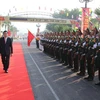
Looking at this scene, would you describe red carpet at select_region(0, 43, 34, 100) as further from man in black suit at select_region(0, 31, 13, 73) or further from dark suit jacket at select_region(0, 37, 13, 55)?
dark suit jacket at select_region(0, 37, 13, 55)

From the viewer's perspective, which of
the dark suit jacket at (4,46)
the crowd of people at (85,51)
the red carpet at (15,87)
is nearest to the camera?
the red carpet at (15,87)

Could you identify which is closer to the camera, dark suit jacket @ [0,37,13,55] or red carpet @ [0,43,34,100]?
red carpet @ [0,43,34,100]

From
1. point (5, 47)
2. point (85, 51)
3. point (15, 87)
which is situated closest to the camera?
point (15, 87)

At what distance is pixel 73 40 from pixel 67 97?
15.0ft

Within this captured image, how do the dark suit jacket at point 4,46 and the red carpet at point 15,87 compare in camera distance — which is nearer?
the red carpet at point 15,87

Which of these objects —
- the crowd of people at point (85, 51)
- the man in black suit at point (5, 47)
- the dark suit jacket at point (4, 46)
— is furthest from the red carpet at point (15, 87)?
the crowd of people at point (85, 51)

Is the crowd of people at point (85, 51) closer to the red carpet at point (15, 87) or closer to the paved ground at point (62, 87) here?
the paved ground at point (62, 87)

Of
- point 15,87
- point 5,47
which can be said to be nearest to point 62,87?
point 15,87

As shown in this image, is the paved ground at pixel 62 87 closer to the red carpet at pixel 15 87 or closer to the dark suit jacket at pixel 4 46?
the red carpet at pixel 15 87

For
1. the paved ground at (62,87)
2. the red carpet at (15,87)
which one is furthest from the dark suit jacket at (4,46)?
the paved ground at (62,87)

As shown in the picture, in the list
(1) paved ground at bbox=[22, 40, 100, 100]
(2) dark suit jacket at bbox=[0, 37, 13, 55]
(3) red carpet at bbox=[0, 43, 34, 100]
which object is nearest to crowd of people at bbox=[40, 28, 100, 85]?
(1) paved ground at bbox=[22, 40, 100, 100]

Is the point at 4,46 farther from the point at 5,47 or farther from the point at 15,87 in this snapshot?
the point at 15,87

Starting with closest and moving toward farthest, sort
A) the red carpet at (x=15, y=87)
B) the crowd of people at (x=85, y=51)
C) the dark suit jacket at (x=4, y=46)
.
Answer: the red carpet at (x=15, y=87)
the crowd of people at (x=85, y=51)
the dark suit jacket at (x=4, y=46)

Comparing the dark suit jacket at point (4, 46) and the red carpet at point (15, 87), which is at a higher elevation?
the dark suit jacket at point (4, 46)
